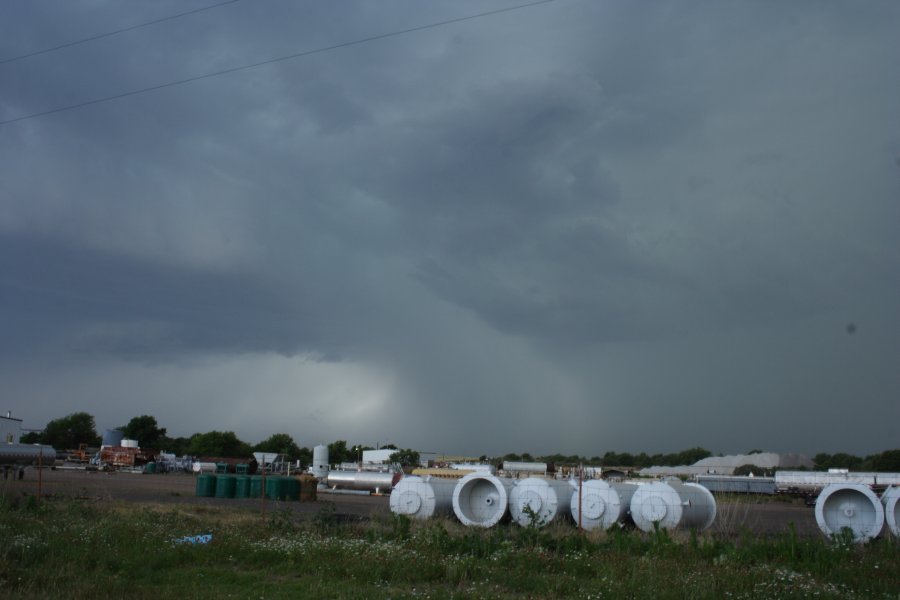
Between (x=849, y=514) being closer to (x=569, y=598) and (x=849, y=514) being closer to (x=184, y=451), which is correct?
(x=569, y=598)

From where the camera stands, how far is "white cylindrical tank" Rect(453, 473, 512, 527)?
24.6m

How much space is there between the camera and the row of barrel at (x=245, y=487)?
138ft

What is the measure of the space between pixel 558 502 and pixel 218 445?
12148 cm

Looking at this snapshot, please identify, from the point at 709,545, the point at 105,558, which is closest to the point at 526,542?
the point at 709,545

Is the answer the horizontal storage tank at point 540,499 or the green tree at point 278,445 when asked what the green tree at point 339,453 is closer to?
the green tree at point 278,445

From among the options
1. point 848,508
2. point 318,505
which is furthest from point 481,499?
point 318,505

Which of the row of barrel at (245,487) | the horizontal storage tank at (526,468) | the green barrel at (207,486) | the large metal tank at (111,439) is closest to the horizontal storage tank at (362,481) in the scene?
the horizontal storage tank at (526,468)

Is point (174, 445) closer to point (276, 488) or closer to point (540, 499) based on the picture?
point (276, 488)

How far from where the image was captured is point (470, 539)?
17.0m

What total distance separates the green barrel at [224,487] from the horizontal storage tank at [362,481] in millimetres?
17241

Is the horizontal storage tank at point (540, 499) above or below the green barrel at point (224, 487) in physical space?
above

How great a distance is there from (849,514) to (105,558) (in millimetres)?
19890

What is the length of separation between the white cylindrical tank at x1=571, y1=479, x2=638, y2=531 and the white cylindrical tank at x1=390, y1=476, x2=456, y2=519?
14.8ft

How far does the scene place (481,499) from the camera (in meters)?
25.5
